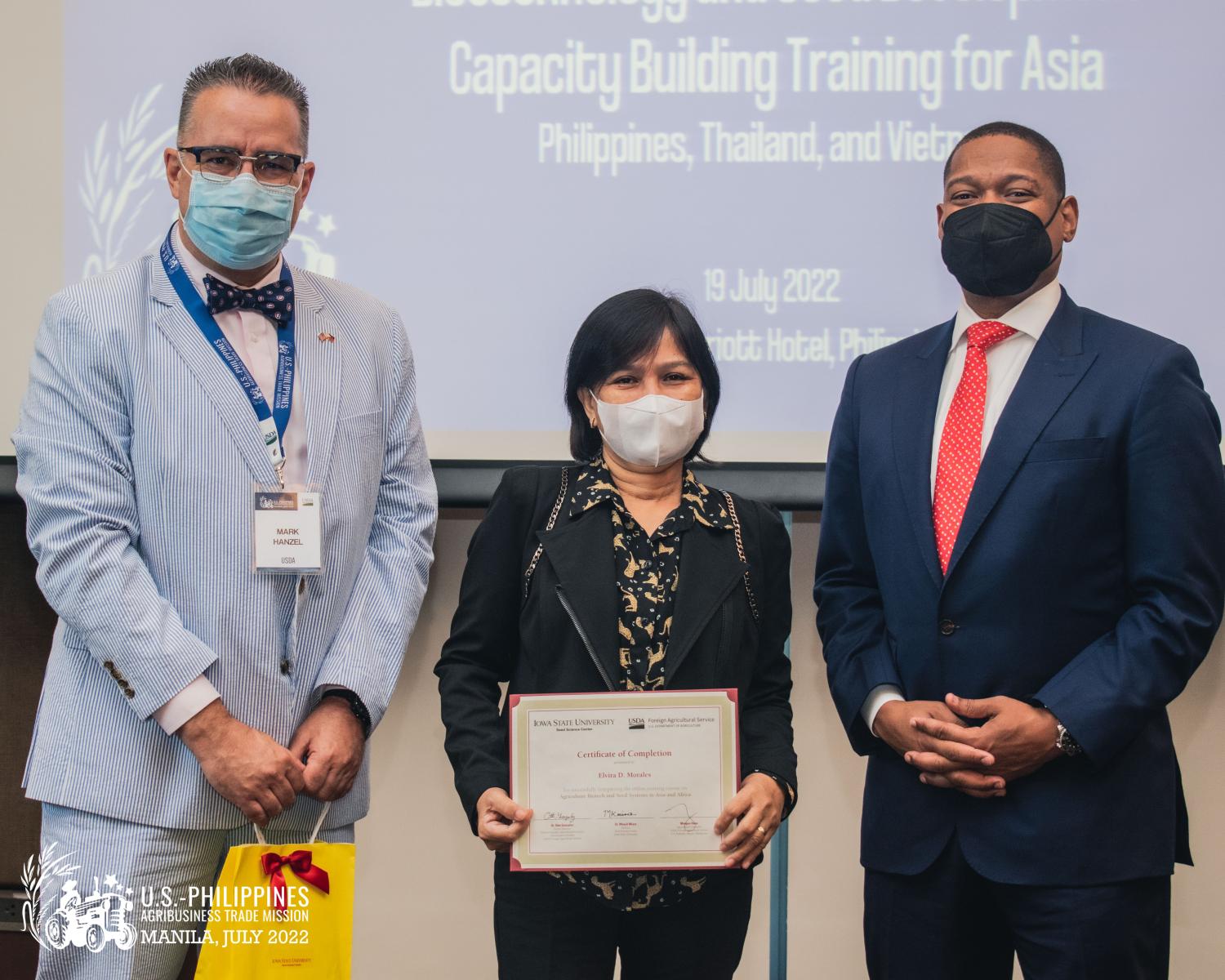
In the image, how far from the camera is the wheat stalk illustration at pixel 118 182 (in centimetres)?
305

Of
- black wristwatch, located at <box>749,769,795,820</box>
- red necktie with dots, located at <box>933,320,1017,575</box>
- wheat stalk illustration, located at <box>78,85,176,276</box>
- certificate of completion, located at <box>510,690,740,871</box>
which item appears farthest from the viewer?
wheat stalk illustration, located at <box>78,85,176,276</box>

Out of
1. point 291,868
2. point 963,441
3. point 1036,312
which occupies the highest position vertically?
point 1036,312

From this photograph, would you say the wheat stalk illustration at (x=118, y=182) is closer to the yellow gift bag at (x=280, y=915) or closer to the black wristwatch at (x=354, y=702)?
the black wristwatch at (x=354, y=702)

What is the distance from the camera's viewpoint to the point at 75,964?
1833 millimetres

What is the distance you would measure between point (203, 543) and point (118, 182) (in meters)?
1.59

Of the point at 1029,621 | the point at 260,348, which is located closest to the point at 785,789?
the point at 1029,621

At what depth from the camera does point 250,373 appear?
1.95 m

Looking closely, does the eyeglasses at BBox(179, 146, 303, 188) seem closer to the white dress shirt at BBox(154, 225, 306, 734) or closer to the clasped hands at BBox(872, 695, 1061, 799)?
the white dress shirt at BBox(154, 225, 306, 734)

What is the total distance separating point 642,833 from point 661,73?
6.36 feet

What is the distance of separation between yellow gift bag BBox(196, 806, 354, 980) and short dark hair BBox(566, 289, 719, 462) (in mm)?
833

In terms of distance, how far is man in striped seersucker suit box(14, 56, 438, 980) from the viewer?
5.91 ft

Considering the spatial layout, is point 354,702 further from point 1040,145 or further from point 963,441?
point 1040,145

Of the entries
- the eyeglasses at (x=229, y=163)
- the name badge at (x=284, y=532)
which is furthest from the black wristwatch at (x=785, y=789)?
the eyeglasses at (x=229, y=163)

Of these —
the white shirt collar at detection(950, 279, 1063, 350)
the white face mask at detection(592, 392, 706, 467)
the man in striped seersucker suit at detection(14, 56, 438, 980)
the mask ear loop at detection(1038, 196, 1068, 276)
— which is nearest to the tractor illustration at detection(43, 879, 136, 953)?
the man in striped seersucker suit at detection(14, 56, 438, 980)
